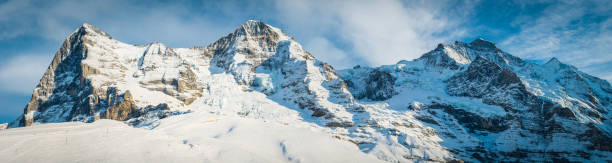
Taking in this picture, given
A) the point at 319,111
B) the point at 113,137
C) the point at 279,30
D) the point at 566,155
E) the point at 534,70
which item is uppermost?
the point at 279,30

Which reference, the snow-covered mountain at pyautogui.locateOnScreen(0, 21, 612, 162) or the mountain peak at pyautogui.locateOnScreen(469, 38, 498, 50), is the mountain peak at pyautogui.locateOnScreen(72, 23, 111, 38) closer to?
the snow-covered mountain at pyautogui.locateOnScreen(0, 21, 612, 162)

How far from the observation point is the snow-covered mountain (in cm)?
7888

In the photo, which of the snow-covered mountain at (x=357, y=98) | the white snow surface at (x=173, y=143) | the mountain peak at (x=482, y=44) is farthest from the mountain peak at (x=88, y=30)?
the mountain peak at (x=482, y=44)

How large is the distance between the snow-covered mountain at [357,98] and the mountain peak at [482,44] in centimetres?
1883

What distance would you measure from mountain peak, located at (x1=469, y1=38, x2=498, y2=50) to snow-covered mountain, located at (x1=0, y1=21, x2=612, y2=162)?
18828 millimetres

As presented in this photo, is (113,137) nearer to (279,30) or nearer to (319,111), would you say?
(319,111)

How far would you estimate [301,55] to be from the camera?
504 feet

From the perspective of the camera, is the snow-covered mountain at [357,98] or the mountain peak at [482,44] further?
the mountain peak at [482,44]

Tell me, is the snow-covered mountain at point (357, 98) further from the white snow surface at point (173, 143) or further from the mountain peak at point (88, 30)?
the white snow surface at point (173, 143)

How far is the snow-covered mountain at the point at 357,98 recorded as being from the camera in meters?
78.9

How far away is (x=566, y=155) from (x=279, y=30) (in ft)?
504

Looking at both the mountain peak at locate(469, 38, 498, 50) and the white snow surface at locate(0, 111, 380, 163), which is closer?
the white snow surface at locate(0, 111, 380, 163)

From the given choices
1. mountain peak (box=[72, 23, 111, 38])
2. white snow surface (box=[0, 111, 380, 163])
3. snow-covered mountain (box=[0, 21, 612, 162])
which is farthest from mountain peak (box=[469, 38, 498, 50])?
mountain peak (box=[72, 23, 111, 38])

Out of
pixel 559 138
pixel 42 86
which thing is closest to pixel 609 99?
pixel 559 138
